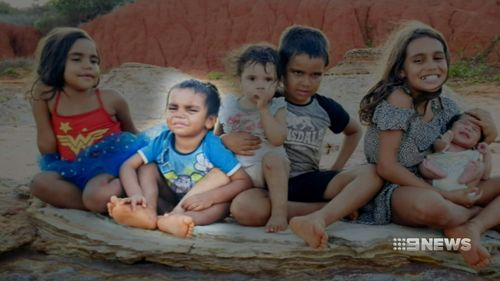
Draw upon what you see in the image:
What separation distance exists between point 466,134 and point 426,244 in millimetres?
558

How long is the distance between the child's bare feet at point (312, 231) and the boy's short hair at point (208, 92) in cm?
67

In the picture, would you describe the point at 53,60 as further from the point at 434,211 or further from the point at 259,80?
the point at 434,211

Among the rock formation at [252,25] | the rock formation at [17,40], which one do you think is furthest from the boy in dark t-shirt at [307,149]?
the rock formation at [17,40]

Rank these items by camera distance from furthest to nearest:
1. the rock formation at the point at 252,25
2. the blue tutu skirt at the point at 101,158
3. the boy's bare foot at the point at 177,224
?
the rock formation at the point at 252,25
the blue tutu skirt at the point at 101,158
the boy's bare foot at the point at 177,224

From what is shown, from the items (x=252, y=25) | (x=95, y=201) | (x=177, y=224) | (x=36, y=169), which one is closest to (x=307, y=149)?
(x=177, y=224)

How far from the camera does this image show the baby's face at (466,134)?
2.90 metres

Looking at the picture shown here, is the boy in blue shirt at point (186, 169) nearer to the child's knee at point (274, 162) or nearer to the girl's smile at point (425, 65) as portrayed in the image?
the child's knee at point (274, 162)

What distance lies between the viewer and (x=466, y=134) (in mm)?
2908

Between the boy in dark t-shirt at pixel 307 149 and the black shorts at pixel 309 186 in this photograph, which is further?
the black shorts at pixel 309 186

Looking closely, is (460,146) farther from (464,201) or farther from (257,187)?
(257,187)

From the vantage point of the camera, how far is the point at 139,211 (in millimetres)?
2758

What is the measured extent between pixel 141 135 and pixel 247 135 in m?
0.55

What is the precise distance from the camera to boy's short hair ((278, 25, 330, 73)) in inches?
121

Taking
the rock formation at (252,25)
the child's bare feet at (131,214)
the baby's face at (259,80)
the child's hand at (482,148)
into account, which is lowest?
the child's bare feet at (131,214)
